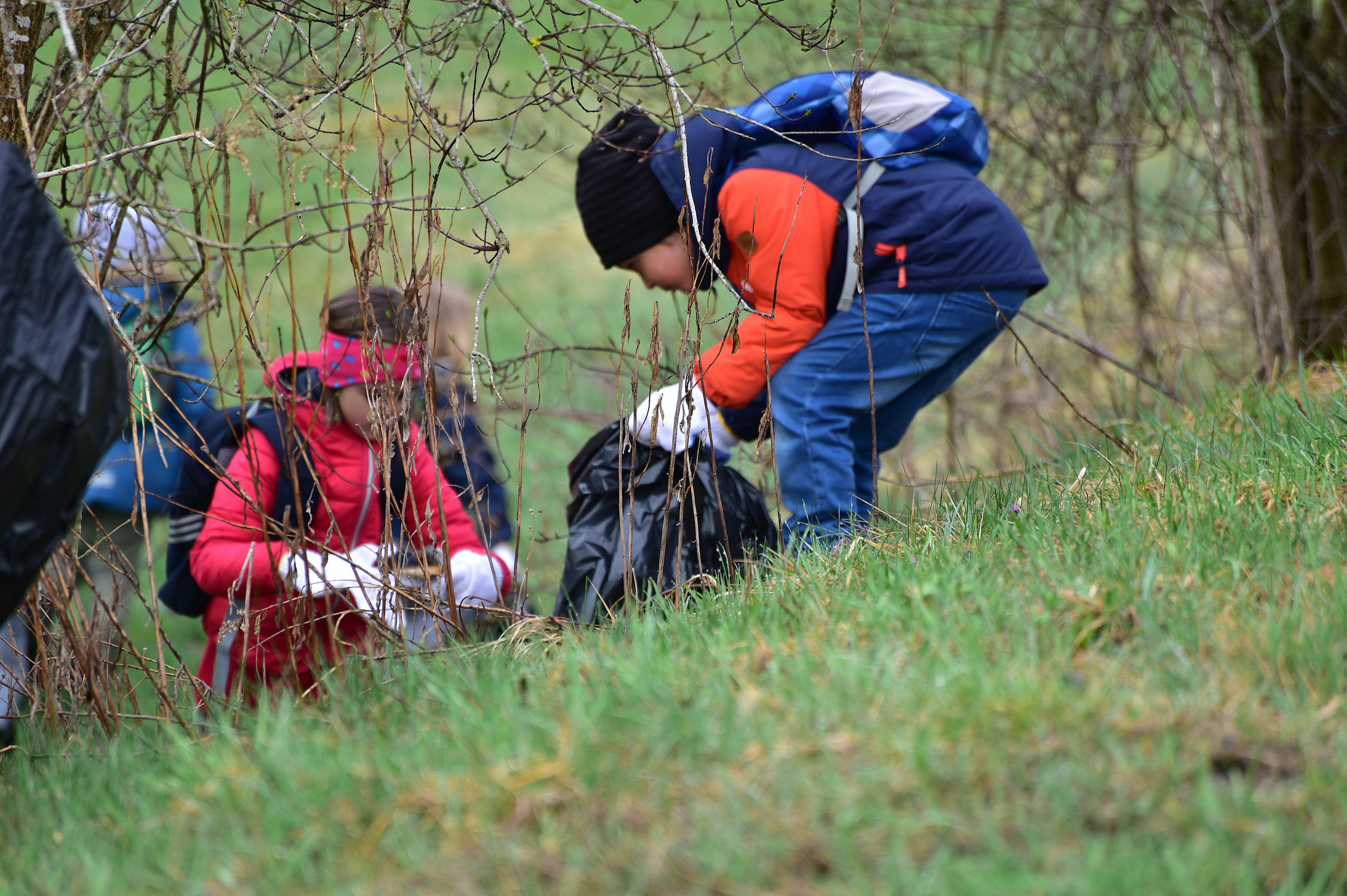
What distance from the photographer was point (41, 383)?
1.64m

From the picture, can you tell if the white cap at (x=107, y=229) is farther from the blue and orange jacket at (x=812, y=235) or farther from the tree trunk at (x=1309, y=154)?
the tree trunk at (x=1309, y=154)

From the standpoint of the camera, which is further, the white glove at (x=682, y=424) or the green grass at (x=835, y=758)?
the white glove at (x=682, y=424)

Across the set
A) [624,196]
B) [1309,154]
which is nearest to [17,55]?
[624,196]

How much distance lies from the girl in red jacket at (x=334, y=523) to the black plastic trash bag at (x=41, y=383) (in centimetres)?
70

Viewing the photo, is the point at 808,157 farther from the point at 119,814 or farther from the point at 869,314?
the point at 119,814

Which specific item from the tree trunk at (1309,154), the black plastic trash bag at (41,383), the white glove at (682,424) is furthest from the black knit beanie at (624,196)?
the tree trunk at (1309,154)

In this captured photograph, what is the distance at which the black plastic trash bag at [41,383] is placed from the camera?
161cm

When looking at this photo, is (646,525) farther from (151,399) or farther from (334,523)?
(151,399)

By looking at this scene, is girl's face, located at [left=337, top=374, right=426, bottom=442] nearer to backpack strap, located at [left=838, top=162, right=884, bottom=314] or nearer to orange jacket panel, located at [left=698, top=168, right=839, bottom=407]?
orange jacket panel, located at [left=698, top=168, right=839, bottom=407]

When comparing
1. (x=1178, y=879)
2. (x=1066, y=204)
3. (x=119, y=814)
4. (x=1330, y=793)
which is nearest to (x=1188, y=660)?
(x=1330, y=793)

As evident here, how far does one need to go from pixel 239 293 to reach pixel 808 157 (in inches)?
62.7

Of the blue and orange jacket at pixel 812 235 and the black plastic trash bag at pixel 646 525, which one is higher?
the blue and orange jacket at pixel 812 235

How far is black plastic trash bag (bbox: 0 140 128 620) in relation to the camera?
5.29ft

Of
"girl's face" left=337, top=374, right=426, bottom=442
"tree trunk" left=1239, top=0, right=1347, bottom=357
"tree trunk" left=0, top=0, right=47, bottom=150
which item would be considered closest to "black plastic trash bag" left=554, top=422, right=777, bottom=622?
"girl's face" left=337, top=374, right=426, bottom=442
